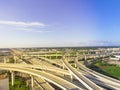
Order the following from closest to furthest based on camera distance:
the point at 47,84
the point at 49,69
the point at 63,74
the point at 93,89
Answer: the point at 93,89
the point at 47,84
the point at 63,74
the point at 49,69

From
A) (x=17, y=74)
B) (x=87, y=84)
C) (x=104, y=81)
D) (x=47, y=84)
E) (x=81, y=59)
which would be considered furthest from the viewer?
(x=81, y=59)

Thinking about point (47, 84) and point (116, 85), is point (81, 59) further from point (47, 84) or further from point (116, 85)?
point (116, 85)

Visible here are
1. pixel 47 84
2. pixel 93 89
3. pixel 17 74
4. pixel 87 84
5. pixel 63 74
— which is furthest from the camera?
pixel 17 74

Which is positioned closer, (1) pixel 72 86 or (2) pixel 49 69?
(1) pixel 72 86

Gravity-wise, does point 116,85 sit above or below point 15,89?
above

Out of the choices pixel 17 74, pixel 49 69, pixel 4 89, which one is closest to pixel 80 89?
pixel 4 89

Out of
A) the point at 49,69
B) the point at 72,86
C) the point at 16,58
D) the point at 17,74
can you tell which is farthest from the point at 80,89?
the point at 16,58

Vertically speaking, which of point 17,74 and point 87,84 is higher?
point 87,84

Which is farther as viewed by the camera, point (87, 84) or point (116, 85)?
point (116, 85)

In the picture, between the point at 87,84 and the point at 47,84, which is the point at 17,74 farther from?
the point at 87,84
